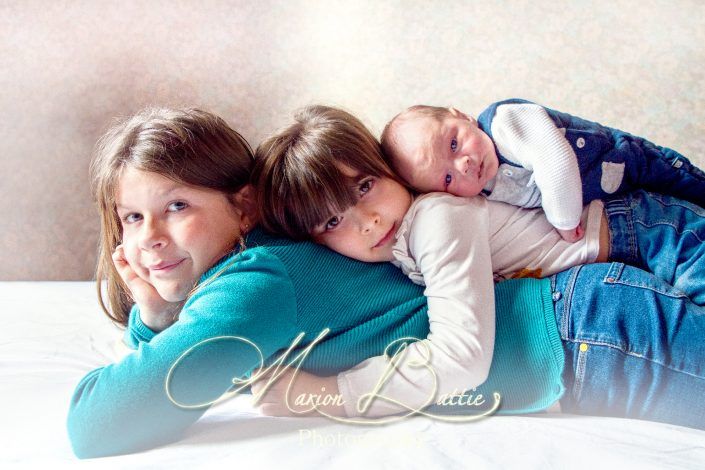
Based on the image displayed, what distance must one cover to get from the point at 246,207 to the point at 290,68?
95cm

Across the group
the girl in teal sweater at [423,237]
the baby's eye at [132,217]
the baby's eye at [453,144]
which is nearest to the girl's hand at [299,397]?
the girl in teal sweater at [423,237]

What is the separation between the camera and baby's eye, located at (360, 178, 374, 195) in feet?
3.82

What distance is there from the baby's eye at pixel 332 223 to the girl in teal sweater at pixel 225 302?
4cm

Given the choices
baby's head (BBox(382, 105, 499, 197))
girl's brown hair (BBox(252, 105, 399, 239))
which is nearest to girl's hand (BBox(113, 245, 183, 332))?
girl's brown hair (BBox(252, 105, 399, 239))

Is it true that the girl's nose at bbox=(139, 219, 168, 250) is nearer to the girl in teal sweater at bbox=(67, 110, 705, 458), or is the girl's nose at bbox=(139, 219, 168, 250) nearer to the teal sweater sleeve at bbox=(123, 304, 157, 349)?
the girl in teal sweater at bbox=(67, 110, 705, 458)

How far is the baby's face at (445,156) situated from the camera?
1215 millimetres

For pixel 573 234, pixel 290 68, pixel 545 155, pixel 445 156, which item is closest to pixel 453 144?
pixel 445 156

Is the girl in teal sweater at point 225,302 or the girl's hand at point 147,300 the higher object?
the girl in teal sweater at point 225,302

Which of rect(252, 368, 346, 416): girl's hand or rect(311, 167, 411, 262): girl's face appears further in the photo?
rect(311, 167, 411, 262): girl's face

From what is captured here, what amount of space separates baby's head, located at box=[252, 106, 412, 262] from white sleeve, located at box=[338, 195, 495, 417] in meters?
0.09

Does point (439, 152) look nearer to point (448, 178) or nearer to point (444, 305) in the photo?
point (448, 178)

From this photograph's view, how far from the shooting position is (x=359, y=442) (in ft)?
3.02

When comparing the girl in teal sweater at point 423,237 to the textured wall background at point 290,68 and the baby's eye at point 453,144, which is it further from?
the textured wall background at point 290,68

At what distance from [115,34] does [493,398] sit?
1.62 metres
